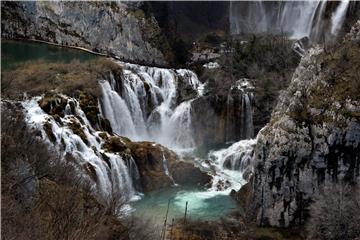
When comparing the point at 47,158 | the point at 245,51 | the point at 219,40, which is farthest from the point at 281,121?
the point at 219,40

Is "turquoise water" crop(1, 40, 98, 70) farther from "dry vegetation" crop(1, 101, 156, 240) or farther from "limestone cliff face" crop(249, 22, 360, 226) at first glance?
"limestone cliff face" crop(249, 22, 360, 226)

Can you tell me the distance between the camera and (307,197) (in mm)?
23812

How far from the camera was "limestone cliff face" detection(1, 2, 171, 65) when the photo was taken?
Result: 1950 inches

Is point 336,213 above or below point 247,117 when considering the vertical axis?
below

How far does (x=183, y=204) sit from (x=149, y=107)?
1264 centimetres

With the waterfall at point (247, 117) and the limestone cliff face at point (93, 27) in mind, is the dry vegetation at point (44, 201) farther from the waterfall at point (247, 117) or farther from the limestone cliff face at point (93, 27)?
the limestone cliff face at point (93, 27)

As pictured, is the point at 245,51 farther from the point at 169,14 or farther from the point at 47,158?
the point at 47,158

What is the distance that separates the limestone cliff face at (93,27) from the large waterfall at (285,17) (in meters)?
9.40

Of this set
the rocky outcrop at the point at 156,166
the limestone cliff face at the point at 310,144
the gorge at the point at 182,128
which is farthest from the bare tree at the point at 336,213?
the rocky outcrop at the point at 156,166

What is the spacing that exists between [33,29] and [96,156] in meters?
32.3

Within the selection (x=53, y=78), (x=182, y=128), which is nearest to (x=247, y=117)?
(x=182, y=128)

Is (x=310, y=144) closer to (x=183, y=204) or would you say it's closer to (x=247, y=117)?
(x=183, y=204)

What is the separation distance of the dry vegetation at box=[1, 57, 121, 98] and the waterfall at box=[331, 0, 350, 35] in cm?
1867

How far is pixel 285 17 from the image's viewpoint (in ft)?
168
